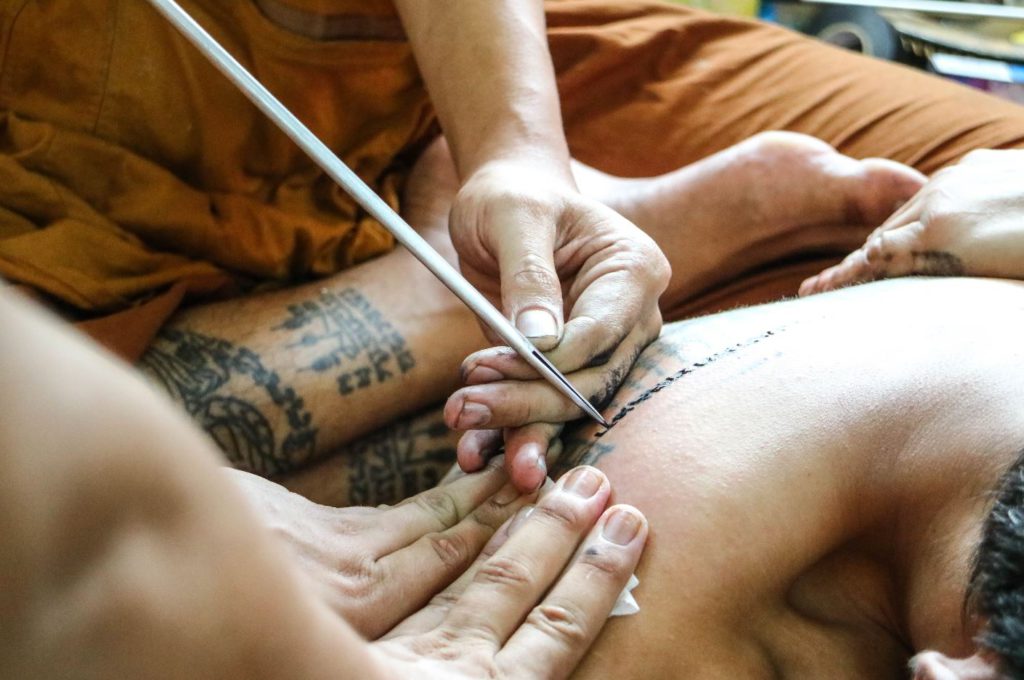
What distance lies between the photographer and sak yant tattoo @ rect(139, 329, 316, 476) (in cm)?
101

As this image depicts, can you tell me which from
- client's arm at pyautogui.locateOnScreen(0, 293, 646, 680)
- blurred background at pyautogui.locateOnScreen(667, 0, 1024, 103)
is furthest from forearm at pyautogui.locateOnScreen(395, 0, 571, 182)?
blurred background at pyautogui.locateOnScreen(667, 0, 1024, 103)

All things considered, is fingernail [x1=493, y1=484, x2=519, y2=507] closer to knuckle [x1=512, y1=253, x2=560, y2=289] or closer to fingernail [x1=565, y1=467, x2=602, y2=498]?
fingernail [x1=565, y1=467, x2=602, y2=498]

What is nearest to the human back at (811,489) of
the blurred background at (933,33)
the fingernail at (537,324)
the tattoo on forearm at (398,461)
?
the fingernail at (537,324)

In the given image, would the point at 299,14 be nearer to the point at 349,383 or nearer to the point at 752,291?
the point at 349,383

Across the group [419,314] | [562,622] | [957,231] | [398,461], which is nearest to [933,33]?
[957,231]

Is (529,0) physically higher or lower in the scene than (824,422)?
higher

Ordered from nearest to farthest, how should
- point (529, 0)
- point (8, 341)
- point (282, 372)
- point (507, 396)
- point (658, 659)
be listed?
point (8, 341), point (658, 659), point (507, 396), point (282, 372), point (529, 0)

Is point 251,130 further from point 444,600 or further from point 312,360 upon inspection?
point 444,600

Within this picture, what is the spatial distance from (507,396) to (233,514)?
428mm

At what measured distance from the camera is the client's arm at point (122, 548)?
1.09 feet

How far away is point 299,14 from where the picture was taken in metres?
1.12

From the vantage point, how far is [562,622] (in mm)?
673

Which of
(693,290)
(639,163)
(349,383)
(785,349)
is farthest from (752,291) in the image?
(349,383)

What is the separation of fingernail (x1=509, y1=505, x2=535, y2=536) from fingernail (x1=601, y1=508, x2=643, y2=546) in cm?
6
